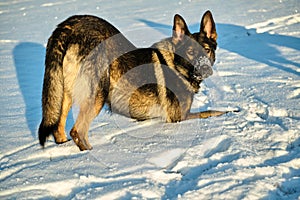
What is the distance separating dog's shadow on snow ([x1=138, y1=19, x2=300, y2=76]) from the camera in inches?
233

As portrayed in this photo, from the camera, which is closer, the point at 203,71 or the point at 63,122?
the point at 63,122

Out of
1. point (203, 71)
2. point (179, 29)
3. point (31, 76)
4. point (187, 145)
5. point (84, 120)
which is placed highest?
point (179, 29)

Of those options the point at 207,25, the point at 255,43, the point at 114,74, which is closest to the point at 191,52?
the point at 207,25

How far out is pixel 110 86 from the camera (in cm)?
352

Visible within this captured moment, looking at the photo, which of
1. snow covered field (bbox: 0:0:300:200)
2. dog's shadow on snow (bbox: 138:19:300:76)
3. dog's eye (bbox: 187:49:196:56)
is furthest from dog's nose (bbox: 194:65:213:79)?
dog's shadow on snow (bbox: 138:19:300:76)

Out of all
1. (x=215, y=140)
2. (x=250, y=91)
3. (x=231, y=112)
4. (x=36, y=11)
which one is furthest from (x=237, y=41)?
(x=36, y=11)

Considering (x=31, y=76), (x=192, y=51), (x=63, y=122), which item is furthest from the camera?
(x=31, y=76)

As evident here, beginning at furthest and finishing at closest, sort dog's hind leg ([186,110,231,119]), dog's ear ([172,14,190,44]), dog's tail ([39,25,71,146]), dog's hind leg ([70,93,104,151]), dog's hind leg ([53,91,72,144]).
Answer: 1. dog's hind leg ([186,110,231,119])
2. dog's ear ([172,14,190,44])
3. dog's hind leg ([53,91,72,144])
4. dog's hind leg ([70,93,104,151])
5. dog's tail ([39,25,71,146])

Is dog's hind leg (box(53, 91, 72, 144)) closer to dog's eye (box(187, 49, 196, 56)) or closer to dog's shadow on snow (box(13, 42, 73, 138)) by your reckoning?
dog's shadow on snow (box(13, 42, 73, 138))

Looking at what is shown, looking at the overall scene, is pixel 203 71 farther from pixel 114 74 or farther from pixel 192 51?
pixel 114 74

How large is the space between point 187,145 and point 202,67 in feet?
3.47

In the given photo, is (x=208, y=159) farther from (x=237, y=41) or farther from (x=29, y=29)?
(x=29, y=29)

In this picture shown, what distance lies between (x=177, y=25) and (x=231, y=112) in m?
1.24

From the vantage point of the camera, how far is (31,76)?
6.09 m
